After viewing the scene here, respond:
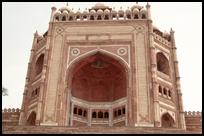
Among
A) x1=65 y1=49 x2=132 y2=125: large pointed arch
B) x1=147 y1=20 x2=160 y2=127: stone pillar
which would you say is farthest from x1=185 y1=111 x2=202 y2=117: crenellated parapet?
x1=65 y1=49 x2=132 y2=125: large pointed arch

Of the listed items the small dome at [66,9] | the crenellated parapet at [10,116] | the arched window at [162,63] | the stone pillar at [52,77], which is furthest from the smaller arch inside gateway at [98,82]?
the small dome at [66,9]

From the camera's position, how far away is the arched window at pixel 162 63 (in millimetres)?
23320

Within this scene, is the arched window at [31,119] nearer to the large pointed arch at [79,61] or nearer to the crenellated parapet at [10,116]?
the crenellated parapet at [10,116]

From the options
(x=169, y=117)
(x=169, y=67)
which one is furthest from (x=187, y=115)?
(x=169, y=67)

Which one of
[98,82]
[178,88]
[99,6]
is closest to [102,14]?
[99,6]

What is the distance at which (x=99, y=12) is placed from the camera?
24094mm

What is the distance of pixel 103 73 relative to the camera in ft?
80.1

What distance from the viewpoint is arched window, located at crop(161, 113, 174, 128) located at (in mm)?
21062

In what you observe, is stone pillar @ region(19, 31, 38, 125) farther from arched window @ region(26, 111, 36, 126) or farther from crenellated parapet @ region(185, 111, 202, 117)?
crenellated parapet @ region(185, 111, 202, 117)

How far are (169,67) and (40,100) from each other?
9.38 meters

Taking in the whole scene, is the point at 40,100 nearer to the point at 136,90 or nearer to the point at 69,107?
the point at 69,107

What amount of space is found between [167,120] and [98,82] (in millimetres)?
5994

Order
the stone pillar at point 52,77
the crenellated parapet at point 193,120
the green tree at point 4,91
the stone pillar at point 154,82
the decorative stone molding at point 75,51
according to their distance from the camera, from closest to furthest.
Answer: the green tree at point 4,91 < the stone pillar at point 154,82 < the stone pillar at point 52,77 < the crenellated parapet at point 193,120 < the decorative stone molding at point 75,51

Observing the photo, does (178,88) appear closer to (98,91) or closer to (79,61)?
(98,91)
